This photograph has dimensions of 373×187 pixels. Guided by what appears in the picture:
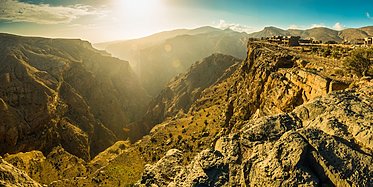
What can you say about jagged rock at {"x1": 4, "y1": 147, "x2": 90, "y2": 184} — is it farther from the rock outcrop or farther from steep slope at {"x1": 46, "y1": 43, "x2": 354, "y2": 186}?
the rock outcrop

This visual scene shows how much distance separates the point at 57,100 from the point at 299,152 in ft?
397

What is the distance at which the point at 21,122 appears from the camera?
326 ft

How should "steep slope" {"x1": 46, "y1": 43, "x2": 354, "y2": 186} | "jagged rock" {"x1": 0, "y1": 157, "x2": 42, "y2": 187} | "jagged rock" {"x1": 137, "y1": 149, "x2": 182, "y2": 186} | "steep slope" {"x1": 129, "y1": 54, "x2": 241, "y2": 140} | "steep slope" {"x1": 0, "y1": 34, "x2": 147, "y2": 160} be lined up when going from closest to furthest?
"jagged rock" {"x1": 0, "y1": 157, "x2": 42, "y2": 187}
"jagged rock" {"x1": 137, "y1": 149, "x2": 182, "y2": 186}
"steep slope" {"x1": 46, "y1": 43, "x2": 354, "y2": 186}
"steep slope" {"x1": 0, "y1": 34, "x2": 147, "y2": 160}
"steep slope" {"x1": 129, "y1": 54, "x2": 241, "y2": 140}

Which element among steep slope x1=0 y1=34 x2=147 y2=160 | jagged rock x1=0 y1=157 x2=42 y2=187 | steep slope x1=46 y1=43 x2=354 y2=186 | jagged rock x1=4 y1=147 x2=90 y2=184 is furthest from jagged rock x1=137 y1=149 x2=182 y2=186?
→ steep slope x1=0 y1=34 x2=147 y2=160

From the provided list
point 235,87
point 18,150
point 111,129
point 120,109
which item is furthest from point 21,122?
point 235,87

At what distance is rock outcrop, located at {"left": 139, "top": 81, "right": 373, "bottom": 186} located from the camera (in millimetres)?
9328

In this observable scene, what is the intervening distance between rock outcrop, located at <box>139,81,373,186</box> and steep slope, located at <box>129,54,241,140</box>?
332ft

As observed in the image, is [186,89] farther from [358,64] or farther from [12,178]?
[12,178]

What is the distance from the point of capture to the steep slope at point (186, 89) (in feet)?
393

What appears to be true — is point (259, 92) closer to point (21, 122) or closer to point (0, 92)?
point (21, 122)

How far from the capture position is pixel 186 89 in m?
130

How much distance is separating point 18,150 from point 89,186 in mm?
61455

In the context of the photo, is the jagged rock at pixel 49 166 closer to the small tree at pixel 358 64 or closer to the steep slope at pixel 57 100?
the steep slope at pixel 57 100

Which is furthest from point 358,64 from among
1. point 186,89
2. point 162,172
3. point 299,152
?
point 186,89
